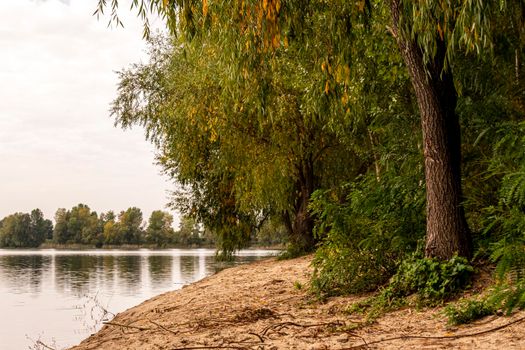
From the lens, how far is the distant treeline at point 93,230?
120 m

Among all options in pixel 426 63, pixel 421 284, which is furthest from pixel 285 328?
pixel 426 63

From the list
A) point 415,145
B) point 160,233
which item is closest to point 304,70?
point 415,145

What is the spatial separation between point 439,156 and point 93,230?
125124 millimetres

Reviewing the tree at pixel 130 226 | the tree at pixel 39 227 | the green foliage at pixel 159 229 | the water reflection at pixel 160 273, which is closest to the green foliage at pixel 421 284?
the water reflection at pixel 160 273

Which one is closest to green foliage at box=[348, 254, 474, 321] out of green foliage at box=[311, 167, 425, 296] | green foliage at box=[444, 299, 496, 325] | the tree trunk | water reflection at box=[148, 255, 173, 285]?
the tree trunk

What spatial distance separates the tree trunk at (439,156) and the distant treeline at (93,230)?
101 meters

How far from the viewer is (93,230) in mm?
124875

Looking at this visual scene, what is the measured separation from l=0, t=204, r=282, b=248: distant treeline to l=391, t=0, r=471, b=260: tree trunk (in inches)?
3983

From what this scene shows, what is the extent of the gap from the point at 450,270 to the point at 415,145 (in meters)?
2.57

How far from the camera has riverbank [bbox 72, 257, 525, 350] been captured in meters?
5.11

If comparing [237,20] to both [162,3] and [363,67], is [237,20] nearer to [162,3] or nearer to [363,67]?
[162,3]

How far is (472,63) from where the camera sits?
8.16 meters

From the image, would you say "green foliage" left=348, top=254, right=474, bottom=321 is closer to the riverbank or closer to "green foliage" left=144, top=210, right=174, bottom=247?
the riverbank

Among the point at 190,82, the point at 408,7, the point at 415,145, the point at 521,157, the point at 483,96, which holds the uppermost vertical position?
the point at 190,82
